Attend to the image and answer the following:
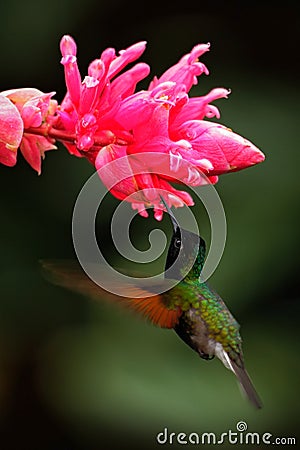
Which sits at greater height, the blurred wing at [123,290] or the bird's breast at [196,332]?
the blurred wing at [123,290]

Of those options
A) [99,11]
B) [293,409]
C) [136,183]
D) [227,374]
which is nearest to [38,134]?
[136,183]

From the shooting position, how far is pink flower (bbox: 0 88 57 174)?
1.43 m

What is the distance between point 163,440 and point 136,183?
167 centimetres

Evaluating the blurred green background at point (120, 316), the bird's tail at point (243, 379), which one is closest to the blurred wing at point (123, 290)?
the bird's tail at point (243, 379)

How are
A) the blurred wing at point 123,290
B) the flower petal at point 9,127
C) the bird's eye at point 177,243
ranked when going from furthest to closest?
the bird's eye at point 177,243, the blurred wing at point 123,290, the flower petal at point 9,127

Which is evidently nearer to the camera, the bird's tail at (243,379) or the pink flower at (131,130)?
the pink flower at (131,130)

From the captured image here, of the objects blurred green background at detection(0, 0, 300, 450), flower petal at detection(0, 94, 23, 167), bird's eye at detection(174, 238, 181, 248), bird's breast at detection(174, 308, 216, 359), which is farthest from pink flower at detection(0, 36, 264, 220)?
blurred green background at detection(0, 0, 300, 450)

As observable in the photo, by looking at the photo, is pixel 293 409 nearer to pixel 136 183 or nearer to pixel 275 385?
pixel 275 385

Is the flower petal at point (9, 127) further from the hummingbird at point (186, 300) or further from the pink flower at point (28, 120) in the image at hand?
the hummingbird at point (186, 300)

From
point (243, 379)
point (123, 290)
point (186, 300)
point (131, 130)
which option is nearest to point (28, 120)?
point (131, 130)

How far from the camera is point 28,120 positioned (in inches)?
58.8

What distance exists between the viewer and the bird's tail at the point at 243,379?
1.66m

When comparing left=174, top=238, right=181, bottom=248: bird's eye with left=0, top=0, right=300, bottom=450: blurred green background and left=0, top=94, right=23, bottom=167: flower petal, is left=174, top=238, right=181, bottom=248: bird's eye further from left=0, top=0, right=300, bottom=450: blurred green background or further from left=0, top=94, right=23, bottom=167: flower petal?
left=0, top=0, right=300, bottom=450: blurred green background

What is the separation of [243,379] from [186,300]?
0.22 m
